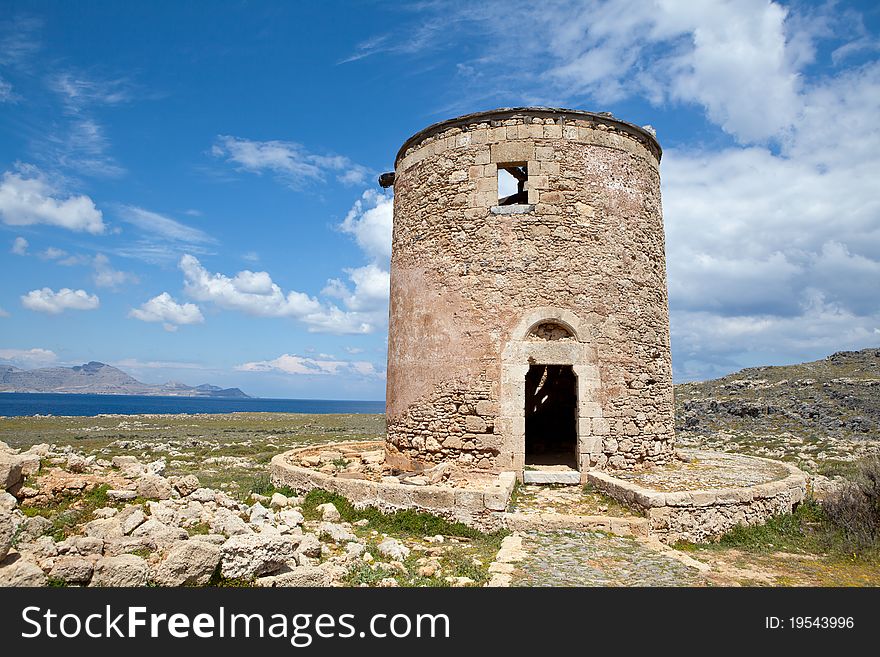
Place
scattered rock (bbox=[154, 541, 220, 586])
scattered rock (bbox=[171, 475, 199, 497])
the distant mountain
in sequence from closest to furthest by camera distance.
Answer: scattered rock (bbox=[154, 541, 220, 586]) < scattered rock (bbox=[171, 475, 199, 497]) < the distant mountain

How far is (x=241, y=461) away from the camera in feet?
62.1

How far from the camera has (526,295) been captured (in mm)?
10367

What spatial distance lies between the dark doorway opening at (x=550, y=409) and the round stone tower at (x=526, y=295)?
10.6 feet

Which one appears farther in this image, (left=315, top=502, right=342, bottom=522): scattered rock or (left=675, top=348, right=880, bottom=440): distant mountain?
(left=675, top=348, right=880, bottom=440): distant mountain

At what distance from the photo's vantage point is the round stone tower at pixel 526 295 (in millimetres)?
10219

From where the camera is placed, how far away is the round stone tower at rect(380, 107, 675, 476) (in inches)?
402

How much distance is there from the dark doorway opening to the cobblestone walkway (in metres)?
7.07

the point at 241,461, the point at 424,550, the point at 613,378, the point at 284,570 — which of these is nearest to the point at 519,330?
the point at 613,378

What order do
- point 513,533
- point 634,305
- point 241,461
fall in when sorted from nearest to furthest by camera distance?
1. point 513,533
2. point 634,305
3. point 241,461

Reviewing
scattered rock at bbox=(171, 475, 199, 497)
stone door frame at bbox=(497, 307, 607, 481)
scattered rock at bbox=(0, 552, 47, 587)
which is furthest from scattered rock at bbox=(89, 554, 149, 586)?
stone door frame at bbox=(497, 307, 607, 481)

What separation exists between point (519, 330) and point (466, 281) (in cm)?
138

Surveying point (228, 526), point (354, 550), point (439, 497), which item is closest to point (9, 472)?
point (228, 526)

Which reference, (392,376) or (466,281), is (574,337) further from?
(392,376)

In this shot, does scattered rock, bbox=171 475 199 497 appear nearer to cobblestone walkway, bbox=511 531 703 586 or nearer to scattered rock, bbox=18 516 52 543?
scattered rock, bbox=18 516 52 543
